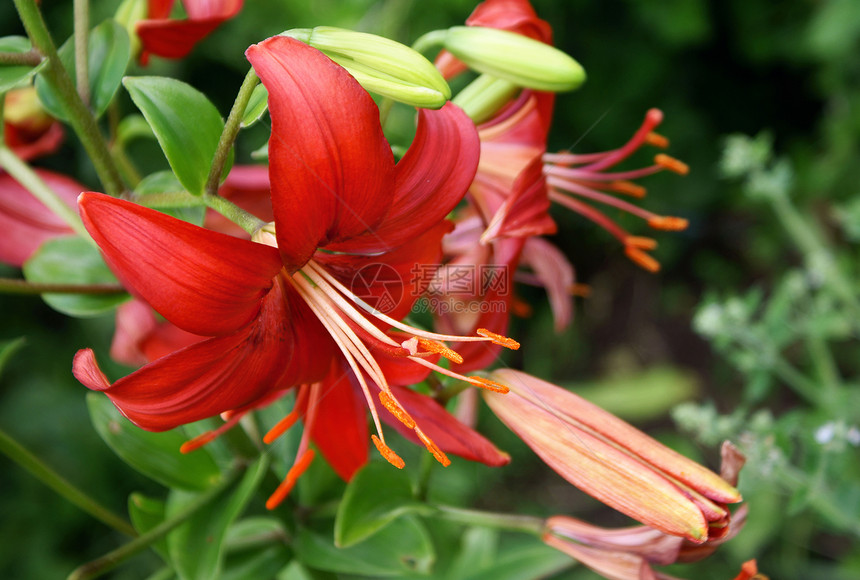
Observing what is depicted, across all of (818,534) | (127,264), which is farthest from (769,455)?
A: (818,534)

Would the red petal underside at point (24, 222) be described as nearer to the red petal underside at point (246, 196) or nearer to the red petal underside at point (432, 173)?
the red petal underside at point (246, 196)

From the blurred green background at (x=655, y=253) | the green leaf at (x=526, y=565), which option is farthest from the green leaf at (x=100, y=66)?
the blurred green background at (x=655, y=253)

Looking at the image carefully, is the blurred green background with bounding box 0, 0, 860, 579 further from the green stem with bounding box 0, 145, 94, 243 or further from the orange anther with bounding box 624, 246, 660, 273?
the green stem with bounding box 0, 145, 94, 243

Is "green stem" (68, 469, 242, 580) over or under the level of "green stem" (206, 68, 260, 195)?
under

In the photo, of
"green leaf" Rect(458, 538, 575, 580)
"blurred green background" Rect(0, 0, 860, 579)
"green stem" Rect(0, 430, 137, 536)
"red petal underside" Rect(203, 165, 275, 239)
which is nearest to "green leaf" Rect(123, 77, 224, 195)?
"red petal underside" Rect(203, 165, 275, 239)

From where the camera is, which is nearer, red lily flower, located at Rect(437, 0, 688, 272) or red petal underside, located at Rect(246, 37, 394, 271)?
red petal underside, located at Rect(246, 37, 394, 271)

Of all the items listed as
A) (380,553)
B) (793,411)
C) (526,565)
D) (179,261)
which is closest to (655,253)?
(793,411)

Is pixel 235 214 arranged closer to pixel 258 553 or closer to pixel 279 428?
pixel 279 428
